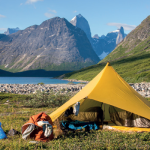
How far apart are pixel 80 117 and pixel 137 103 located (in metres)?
3.64

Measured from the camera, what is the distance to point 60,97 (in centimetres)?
1909

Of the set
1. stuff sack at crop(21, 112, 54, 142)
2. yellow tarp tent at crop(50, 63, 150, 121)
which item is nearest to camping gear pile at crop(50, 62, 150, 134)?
yellow tarp tent at crop(50, 63, 150, 121)

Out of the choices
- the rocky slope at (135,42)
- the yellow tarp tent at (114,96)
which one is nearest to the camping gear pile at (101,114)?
the yellow tarp tent at (114,96)

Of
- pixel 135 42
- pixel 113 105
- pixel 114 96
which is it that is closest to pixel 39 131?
pixel 113 105

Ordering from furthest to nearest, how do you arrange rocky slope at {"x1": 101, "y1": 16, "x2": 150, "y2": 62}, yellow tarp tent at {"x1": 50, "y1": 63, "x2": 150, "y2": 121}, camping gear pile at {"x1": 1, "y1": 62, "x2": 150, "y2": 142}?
1. rocky slope at {"x1": 101, "y1": 16, "x2": 150, "y2": 62}
2. yellow tarp tent at {"x1": 50, "y1": 63, "x2": 150, "y2": 121}
3. camping gear pile at {"x1": 1, "y1": 62, "x2": 150, "y2": 142}

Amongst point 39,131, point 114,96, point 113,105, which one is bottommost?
point 39,131

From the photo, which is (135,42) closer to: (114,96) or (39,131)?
(114,96)

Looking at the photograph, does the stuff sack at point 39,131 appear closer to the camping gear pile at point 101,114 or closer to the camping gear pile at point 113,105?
the camping gear pile at point 101,114

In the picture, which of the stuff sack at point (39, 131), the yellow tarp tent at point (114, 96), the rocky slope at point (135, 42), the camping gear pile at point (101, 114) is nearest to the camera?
the stuff sack at point (39, 131)

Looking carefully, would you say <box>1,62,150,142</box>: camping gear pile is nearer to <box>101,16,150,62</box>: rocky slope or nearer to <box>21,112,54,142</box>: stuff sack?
<box>21,112,54,142</box>: stuff sack

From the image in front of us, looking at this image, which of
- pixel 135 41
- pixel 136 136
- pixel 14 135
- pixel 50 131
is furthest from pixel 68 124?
pixel 135 41

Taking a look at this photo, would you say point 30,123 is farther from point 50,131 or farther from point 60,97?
point 60,97

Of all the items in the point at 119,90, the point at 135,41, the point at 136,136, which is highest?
the point at 135,41

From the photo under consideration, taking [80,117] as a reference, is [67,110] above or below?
above
